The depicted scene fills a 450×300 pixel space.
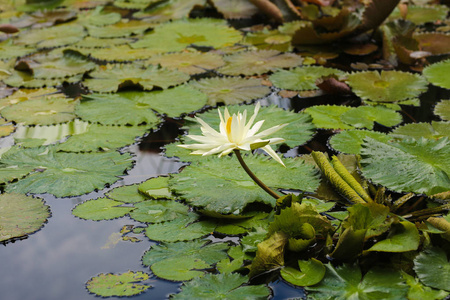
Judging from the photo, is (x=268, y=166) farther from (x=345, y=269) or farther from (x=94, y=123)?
(x=94, y=123)

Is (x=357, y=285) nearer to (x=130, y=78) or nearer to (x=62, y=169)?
(x=62, y=169)

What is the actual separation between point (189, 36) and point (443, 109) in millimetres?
1877

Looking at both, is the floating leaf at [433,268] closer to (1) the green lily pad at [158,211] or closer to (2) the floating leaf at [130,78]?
(1) the green lily pad at [158,211]

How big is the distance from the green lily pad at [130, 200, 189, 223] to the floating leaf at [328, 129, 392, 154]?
66 centimetres

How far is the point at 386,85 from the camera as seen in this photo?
2566 mm

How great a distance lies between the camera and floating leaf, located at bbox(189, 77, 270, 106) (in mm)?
2535

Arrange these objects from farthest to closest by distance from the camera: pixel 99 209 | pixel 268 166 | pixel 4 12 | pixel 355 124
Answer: pixel 4 12 → pixel 355 124 → pixel 268 166 → pixel 99 209

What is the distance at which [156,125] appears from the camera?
2.32m

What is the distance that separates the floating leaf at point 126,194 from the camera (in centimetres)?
174

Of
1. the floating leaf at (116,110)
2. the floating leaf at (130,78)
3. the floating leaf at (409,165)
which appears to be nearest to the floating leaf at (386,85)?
the floating leaf at (409,165)

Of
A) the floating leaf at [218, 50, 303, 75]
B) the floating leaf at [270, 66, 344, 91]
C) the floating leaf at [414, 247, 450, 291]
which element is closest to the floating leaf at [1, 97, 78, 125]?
the floating leaf at [218, 50, 303, 75]

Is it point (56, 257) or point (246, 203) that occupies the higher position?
point (246, 203)

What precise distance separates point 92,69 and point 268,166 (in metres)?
1.58

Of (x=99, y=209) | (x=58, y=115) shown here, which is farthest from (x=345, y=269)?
(x=58, y=115)
